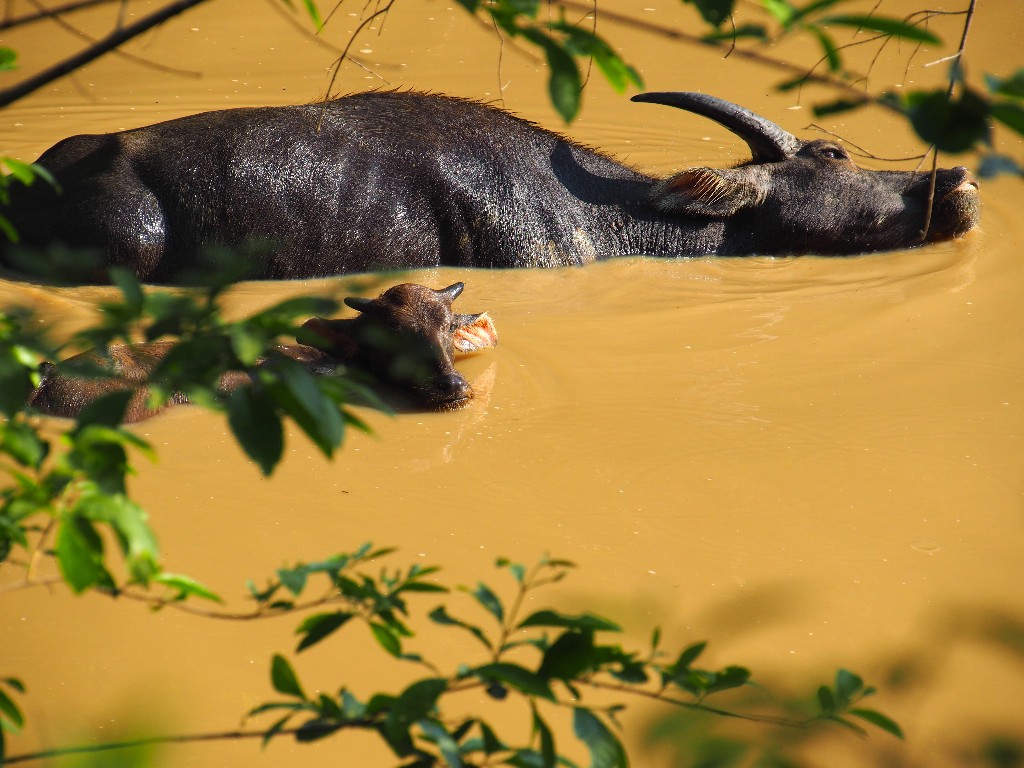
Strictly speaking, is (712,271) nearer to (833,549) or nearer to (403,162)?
(403,162)

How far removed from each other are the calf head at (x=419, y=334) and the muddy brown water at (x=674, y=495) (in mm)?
117

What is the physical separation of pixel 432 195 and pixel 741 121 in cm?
211

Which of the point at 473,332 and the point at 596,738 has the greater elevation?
the point at 596,738

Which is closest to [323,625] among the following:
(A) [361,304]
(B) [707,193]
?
(A) [361,304]

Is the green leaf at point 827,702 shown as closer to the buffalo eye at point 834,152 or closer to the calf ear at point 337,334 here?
the calf ear at point 337,334

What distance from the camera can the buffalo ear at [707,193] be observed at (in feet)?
22.6

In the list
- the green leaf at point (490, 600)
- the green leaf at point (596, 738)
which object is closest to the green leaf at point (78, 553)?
the green leaf at point (490, 600)

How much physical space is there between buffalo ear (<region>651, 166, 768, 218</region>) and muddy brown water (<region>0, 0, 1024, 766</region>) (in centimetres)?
35

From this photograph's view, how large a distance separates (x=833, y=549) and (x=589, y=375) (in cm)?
159

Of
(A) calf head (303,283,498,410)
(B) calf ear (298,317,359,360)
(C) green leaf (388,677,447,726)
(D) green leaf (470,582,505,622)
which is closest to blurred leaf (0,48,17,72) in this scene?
(D) green leaf (470,582,505,622)

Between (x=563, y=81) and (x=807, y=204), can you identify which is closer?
(x=563, y=81)

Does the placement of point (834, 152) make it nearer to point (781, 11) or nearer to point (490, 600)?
point (781, 11)

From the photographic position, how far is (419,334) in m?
4.77

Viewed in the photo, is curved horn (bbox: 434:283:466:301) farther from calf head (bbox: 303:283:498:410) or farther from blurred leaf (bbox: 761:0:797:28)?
blurred leaf (bbox: 761:0:797:28)
